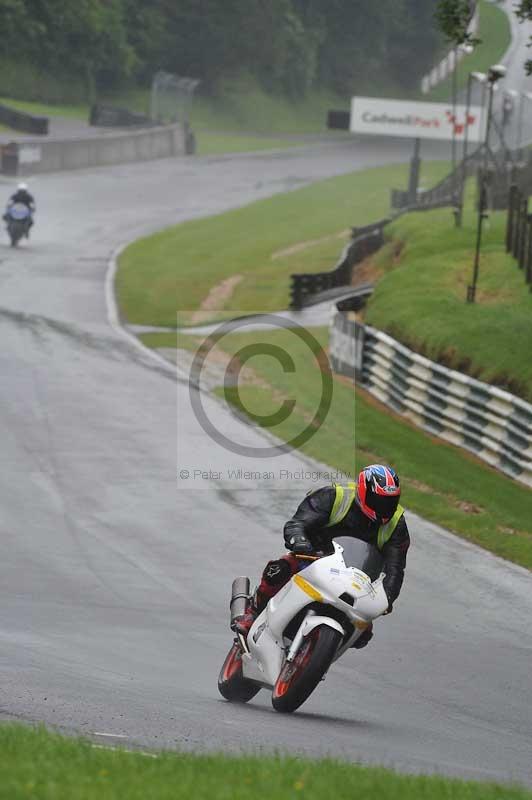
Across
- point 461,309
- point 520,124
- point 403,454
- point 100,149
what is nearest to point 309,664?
point 403,454

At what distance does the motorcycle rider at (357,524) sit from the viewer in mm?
9453

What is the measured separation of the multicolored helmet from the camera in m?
9.41

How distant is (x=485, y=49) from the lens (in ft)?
409

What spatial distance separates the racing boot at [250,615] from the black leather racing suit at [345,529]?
2.04ft

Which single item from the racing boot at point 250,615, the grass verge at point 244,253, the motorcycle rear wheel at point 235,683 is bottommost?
the grass verge at point 244,253

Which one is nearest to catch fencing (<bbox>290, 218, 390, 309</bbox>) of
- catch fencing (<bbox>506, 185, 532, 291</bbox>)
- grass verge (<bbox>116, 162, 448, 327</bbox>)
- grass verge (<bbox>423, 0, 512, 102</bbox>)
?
grass verge (<bbox>116, 162, 448, 327</bbox>)

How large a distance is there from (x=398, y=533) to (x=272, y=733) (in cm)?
185

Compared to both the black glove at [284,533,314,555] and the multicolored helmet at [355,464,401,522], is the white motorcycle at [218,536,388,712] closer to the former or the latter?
the black glove at [284,533,314,555]

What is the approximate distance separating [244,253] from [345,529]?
126ft

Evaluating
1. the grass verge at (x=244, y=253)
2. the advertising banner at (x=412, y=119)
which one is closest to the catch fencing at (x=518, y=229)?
the grass verge at (x=244, y=253)

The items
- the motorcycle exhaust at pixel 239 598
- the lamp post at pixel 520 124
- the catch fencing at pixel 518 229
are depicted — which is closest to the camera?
the motorcycle exhaust at pixel 239 598

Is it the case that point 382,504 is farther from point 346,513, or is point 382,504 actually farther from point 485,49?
point 485,49

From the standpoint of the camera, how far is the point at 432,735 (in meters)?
9.39

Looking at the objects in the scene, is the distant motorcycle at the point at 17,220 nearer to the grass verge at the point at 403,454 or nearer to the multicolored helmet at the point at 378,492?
the grass verge at the point at 403,454
